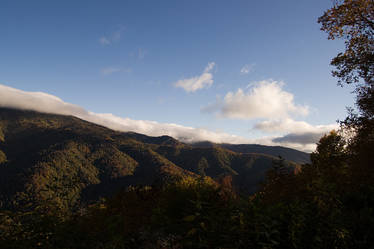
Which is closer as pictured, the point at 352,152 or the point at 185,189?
the point at 185,189

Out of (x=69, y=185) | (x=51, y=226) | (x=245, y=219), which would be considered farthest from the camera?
(x=69, y=185)

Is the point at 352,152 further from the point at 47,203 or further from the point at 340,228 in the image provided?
the point at 47,203

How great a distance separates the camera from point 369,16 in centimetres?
1044

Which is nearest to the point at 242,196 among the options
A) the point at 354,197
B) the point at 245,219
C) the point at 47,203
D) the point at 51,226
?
the point at 245,219

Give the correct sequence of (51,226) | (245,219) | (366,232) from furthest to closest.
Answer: (366,232) < (51,226) < (245,219)

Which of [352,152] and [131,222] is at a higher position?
[352,152]

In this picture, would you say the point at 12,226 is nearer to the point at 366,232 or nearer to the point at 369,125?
the point at 366,232

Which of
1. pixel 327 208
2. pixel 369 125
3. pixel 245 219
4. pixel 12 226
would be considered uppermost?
pixel 369 125

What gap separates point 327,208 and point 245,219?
1.91 metres

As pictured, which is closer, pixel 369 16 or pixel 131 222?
pixel 131 222

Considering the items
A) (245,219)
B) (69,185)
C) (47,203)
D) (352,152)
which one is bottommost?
(47,203)

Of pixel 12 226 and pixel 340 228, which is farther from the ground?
pixel 340 228

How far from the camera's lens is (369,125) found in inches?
416

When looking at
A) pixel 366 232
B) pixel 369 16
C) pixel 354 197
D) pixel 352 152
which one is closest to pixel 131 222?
pixel 366 232
